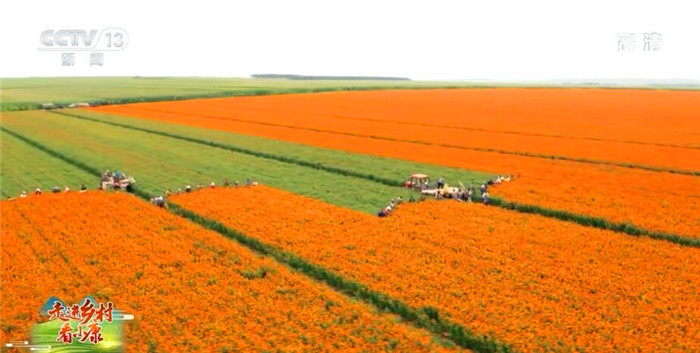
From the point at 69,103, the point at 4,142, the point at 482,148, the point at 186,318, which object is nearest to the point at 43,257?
the point at 186,318

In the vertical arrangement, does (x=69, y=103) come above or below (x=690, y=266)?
above

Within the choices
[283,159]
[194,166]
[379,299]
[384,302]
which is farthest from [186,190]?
[384,302]

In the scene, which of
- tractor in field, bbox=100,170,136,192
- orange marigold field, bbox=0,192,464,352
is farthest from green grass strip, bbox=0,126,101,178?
orange marigold field, bbox=0,192,464,352

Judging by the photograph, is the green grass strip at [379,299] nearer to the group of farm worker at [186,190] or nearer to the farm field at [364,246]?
the farm field at [364,246]

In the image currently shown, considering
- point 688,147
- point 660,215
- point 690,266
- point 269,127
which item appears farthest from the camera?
point 269,127

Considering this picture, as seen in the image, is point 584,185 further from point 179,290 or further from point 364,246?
point 179,290

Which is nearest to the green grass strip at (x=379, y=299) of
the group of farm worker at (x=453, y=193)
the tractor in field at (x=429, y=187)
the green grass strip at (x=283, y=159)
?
the group of farm worker at (x=453, y=193)

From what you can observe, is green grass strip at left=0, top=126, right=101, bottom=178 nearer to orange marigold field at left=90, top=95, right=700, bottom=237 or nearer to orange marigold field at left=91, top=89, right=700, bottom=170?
orange marigold field at left=90, top=95, right=700, bottom=237

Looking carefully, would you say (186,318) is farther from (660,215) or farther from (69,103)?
(69,103)
